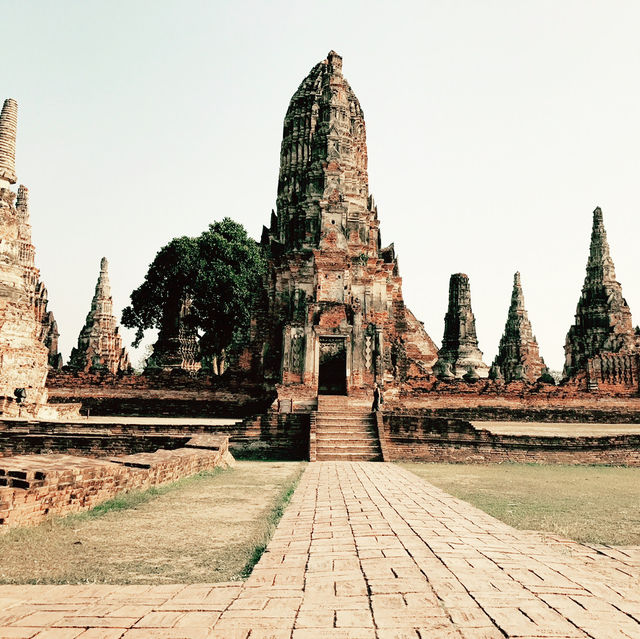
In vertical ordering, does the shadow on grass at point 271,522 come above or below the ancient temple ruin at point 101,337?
below

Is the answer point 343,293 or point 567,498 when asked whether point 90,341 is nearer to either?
point 343,293

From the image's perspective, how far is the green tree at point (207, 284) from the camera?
32.6 metres

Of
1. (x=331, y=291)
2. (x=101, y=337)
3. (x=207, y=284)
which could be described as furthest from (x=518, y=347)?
(x=101, y=337)

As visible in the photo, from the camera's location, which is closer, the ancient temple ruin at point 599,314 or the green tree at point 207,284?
the ancient temple ruin at point 599,314

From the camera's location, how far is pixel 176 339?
33781mm

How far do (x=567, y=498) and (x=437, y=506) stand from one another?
240 cm

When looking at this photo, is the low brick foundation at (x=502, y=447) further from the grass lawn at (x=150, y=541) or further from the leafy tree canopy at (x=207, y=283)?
the leafy tree canopy at (x=207, y=283)

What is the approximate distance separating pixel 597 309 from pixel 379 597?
32049mm

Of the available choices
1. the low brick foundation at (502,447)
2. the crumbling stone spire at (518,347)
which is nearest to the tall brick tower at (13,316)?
the low brick foundation at (502,447)

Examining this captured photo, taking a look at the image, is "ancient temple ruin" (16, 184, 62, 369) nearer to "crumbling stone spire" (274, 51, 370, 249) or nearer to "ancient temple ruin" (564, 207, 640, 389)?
"crumbling stone spire" (274, 51, 370, 249)

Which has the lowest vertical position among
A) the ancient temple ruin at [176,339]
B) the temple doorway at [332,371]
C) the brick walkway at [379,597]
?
the brick walkway at [379,597]

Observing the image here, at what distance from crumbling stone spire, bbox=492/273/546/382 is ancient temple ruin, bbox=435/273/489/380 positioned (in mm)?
8563

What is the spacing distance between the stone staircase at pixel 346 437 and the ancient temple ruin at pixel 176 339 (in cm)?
2010

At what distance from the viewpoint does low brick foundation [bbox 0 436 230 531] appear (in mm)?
4566
